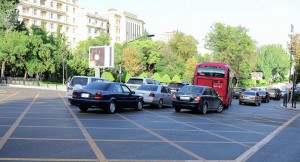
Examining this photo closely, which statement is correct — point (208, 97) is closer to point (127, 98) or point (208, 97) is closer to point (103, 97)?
point (127, 98)

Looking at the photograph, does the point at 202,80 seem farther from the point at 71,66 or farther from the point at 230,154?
the point at 71,66

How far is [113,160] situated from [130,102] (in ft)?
40.8

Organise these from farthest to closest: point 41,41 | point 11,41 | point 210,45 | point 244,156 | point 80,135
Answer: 1. point 210,45
2. point 41,41
3. point 11,41
4. point 80,135
5. point 244,156

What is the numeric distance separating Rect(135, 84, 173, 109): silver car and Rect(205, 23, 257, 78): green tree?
232ft

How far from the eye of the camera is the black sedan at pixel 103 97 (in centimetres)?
1789

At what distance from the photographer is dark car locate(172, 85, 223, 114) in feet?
67.9

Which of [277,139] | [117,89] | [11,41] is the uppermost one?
[11,41]

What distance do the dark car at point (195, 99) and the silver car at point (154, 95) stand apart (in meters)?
2.25

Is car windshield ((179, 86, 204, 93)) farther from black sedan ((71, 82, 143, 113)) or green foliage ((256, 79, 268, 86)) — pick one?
green foliage ((256, 79, 268, 86))

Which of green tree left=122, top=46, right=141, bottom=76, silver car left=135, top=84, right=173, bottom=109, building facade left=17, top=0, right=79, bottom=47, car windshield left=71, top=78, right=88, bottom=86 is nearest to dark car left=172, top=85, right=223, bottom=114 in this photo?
silver car left=135, top=84, right=173, bottom=109

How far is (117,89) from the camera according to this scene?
19359 millimetres

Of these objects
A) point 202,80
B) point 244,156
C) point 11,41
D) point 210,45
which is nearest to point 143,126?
point 244,156

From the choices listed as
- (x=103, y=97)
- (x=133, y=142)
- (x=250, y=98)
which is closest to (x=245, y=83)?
(x=250, y=98)

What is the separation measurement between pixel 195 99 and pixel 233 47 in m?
76.3
